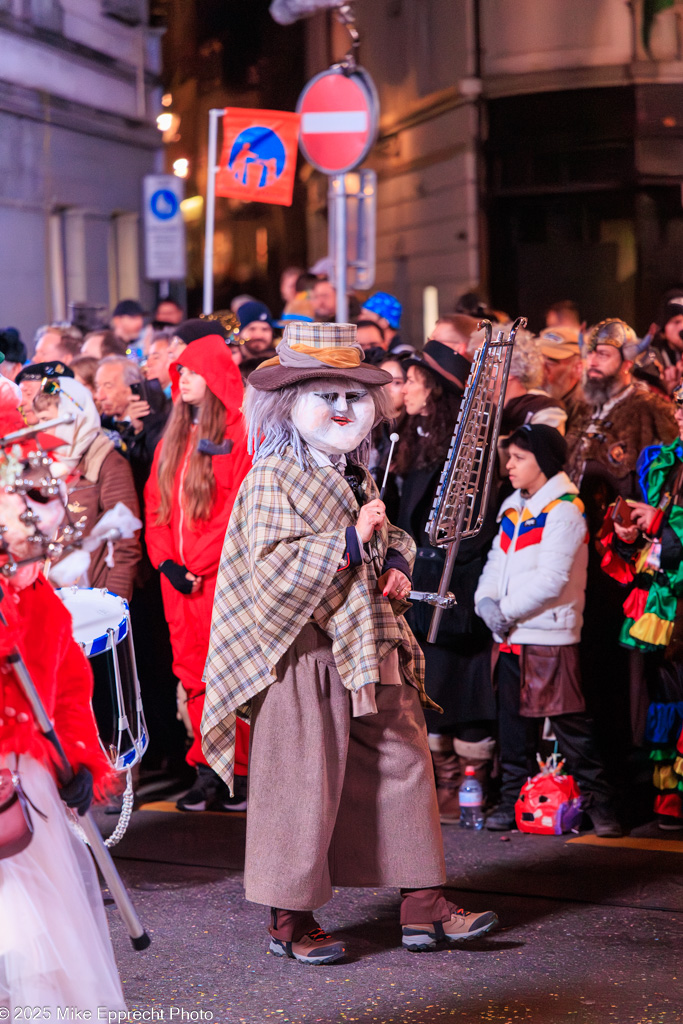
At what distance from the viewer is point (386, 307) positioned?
403 inches

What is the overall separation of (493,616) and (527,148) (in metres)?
5.55

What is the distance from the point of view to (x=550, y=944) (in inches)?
175

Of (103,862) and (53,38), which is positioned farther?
(53,38)

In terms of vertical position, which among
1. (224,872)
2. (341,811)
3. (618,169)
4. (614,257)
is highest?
(618,169)

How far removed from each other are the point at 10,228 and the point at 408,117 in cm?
354

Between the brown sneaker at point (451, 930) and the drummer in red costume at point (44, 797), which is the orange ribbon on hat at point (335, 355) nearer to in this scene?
the drummer in red costume at point (44, 797)

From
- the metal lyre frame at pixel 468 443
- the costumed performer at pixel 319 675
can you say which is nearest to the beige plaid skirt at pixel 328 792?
the costumed performer at pixel 319 675

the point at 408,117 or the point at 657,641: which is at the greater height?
the point at 408,117

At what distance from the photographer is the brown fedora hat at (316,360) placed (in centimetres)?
433

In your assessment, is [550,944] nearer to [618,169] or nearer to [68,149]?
[618,169]

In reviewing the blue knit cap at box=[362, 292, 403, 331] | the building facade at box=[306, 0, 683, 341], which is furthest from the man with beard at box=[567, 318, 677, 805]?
the blue knit cap at box=[362, 292, 403, 331]

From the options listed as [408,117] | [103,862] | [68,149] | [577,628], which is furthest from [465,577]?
[68,149]

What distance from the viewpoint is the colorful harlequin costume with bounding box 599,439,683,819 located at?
219 inches

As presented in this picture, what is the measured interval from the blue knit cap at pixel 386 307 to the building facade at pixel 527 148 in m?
0.55
